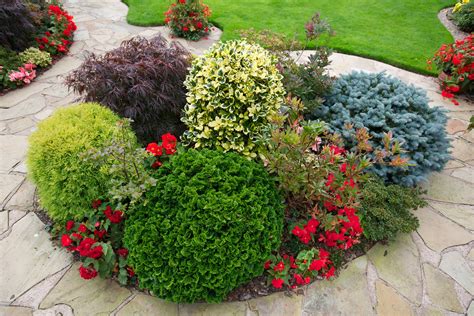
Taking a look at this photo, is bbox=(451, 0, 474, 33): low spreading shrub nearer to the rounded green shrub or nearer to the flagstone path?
the flagstone path

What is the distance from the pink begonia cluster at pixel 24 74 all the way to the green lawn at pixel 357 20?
228cm

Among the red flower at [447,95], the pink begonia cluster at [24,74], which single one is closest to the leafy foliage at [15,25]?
the pink begonia cluster at [24,74]

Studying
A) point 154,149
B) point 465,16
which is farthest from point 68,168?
point 465,16

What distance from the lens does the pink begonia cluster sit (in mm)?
4548

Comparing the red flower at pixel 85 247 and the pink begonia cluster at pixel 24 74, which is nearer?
the red flower at pixel 85 247

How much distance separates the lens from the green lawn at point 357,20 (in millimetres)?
5773

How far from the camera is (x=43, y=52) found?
5.11 meters

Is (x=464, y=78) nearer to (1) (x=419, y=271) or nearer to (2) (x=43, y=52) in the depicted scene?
(1) (x=419, y=271)

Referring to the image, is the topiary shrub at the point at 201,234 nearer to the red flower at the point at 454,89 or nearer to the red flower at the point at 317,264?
the red flower at the point at 317,264

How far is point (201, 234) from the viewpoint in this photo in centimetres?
225

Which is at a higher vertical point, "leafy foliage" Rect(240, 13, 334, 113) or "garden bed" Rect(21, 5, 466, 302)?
"leafy foliage" Rect(240, 13, 334, 113)

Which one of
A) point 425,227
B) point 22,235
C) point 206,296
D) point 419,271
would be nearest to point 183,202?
A: point 206,296

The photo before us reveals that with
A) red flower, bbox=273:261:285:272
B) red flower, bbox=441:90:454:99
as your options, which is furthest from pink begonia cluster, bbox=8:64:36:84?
red flower, bbox=441:90:454:99

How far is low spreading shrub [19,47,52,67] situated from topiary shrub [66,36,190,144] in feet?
6.90
